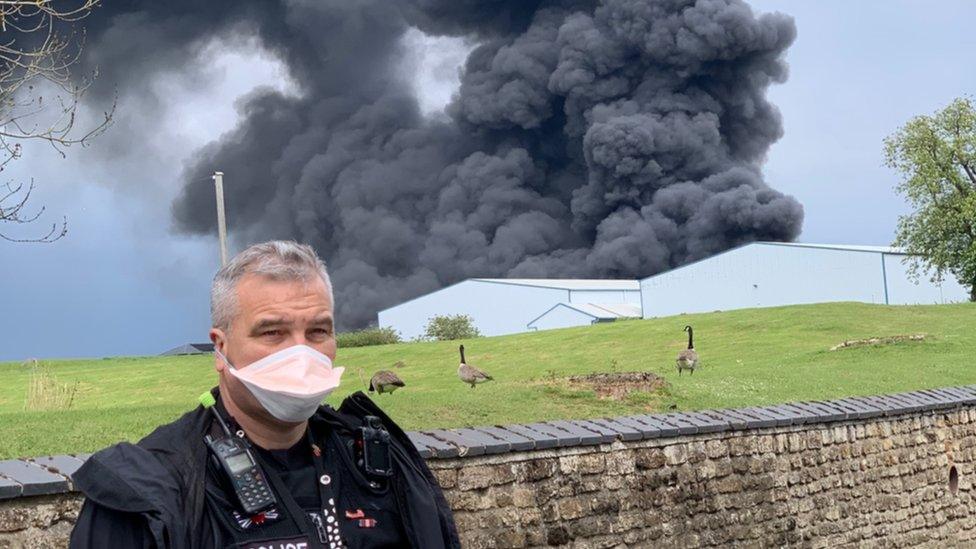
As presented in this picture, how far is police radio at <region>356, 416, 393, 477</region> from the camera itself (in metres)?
3.51

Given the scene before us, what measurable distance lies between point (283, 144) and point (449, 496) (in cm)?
10517

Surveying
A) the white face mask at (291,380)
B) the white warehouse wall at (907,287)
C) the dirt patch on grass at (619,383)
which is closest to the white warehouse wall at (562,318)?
the white warehouse wall at (907,287)

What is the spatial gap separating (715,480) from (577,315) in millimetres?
56127

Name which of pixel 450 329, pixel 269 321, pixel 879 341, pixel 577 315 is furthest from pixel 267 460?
pixel 577 315

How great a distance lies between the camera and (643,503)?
9.05 m

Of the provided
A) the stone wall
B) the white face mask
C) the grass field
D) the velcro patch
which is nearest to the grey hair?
the white face mask

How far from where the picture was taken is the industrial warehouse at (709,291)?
6353cm

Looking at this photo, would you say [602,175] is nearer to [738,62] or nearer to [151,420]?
[738,62]

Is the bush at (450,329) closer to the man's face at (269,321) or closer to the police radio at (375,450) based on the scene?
the police radio at (375,450)

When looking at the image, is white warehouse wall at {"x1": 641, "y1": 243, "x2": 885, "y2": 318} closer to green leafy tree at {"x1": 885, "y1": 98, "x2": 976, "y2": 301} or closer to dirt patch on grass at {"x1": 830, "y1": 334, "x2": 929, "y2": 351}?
green leafy tree at {"x1": 885, "y1": 98, "x2": 976, "y2": 301}

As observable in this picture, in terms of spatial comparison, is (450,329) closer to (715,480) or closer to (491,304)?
(491,304)

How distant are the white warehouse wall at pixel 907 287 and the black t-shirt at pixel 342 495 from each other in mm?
63423

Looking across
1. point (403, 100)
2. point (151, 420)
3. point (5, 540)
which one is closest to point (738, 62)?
point (403, 100)

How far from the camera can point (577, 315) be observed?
2594 inches
